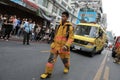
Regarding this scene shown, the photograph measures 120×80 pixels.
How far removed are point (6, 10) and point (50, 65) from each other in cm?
1791

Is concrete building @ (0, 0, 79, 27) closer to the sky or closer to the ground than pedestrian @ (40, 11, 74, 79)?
closer to the sky

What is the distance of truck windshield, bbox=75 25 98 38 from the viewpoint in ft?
55.3

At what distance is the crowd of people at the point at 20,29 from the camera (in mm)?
15359

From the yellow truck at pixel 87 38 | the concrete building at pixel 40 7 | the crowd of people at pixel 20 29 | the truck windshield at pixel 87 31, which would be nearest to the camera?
the crowd of people at pixel 20 29

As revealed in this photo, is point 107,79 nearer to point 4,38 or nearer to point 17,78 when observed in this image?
point 17,78

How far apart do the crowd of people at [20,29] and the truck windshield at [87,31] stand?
12.0 ft

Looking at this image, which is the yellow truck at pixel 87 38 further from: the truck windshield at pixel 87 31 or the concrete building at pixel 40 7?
the concrete building at pixel 40 7

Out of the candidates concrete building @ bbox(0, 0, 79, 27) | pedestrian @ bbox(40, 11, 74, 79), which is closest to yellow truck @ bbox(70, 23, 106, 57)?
concrete building @ bbox(0, 0, 79, 27)

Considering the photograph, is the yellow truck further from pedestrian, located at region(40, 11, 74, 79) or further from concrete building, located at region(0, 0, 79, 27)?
pedestrian, located at region(40, 11, 74, 79)

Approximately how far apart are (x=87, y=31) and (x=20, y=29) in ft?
20.6

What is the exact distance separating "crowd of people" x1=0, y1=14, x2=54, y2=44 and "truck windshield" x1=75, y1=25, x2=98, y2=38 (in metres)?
3.66

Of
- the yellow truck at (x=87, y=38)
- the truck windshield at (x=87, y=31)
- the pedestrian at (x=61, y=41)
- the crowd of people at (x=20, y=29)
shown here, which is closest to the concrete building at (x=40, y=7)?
the crowd of people at (x=20, y=29)

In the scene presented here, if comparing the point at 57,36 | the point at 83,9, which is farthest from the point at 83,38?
the point at 83,9

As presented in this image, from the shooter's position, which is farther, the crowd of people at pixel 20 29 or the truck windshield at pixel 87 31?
the truck windshield at pixel 87 31
